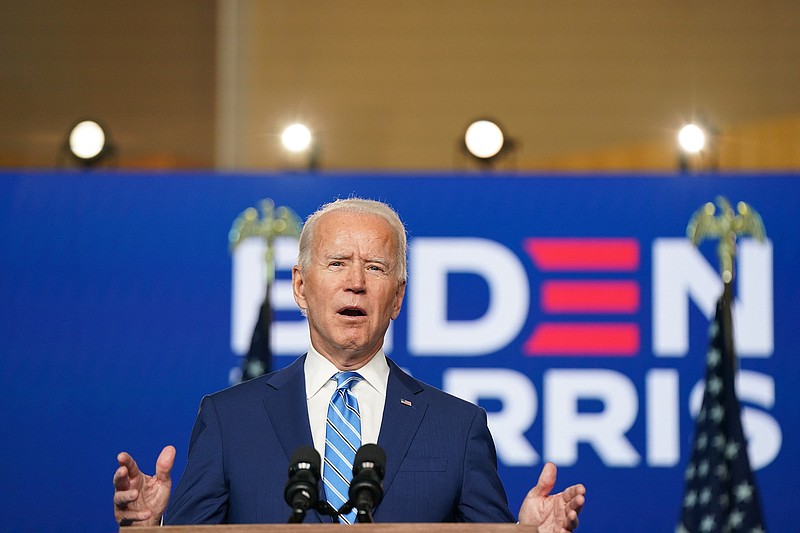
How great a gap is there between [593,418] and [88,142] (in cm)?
258

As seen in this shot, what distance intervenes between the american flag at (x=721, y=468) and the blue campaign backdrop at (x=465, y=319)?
167 millimetres

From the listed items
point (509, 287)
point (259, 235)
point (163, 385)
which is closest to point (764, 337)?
point (509, 287)

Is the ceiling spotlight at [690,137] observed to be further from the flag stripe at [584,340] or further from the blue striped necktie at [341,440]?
the blue striped necktie at [341,440]

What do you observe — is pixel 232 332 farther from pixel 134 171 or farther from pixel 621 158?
pixel 621 158

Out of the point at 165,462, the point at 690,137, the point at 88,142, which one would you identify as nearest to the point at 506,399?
the point at 690,137

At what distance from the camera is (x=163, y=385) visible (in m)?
4.67

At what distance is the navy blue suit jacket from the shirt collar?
0.02 metres

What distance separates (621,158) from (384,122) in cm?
159

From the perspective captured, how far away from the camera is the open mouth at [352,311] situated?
2.13m

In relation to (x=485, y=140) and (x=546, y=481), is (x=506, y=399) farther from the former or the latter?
(x=546, y=481)

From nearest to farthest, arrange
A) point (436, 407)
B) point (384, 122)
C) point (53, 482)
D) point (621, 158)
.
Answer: point (436, 407)
point (53, 482)
point (621, 158)
point (384, 122)

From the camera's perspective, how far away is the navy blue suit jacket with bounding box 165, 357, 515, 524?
203cm

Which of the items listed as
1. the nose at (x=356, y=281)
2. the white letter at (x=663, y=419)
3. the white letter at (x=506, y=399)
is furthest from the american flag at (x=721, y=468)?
the nose at (x=356, y=281)

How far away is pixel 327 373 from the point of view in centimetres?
218
